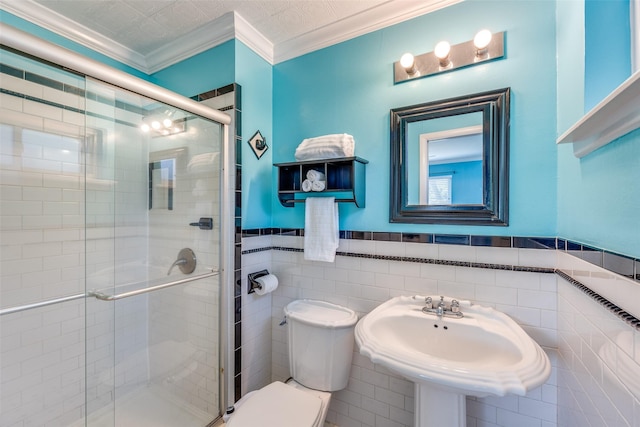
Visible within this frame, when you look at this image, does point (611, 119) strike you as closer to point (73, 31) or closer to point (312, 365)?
point (312, 365)

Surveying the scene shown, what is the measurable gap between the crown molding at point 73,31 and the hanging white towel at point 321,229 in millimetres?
1716

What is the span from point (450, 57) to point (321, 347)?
1.66 m

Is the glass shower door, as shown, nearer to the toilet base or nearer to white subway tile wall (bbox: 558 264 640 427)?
the toilet base

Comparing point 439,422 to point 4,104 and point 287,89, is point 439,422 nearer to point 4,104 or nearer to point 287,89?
point 287,89

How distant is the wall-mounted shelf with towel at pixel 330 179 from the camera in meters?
1.47

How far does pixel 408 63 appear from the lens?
1.38 meters

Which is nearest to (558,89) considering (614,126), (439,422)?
(614,126)

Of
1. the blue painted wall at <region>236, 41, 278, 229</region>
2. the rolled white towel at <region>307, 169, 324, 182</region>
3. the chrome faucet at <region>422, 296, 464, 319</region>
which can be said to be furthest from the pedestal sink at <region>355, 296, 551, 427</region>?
the blue painted wall at <region>236, 41, 278, 229</region>

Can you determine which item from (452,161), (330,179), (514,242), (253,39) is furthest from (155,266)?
(514,242)

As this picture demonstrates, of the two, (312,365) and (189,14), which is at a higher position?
(189,14)

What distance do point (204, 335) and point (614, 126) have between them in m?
2.00

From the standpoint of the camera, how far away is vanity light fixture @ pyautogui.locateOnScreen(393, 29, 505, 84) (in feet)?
4.05

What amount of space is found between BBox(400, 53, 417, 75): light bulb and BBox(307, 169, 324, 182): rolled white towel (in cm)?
72

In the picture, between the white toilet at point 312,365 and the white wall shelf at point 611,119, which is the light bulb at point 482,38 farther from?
the white toilet at point 312,365
